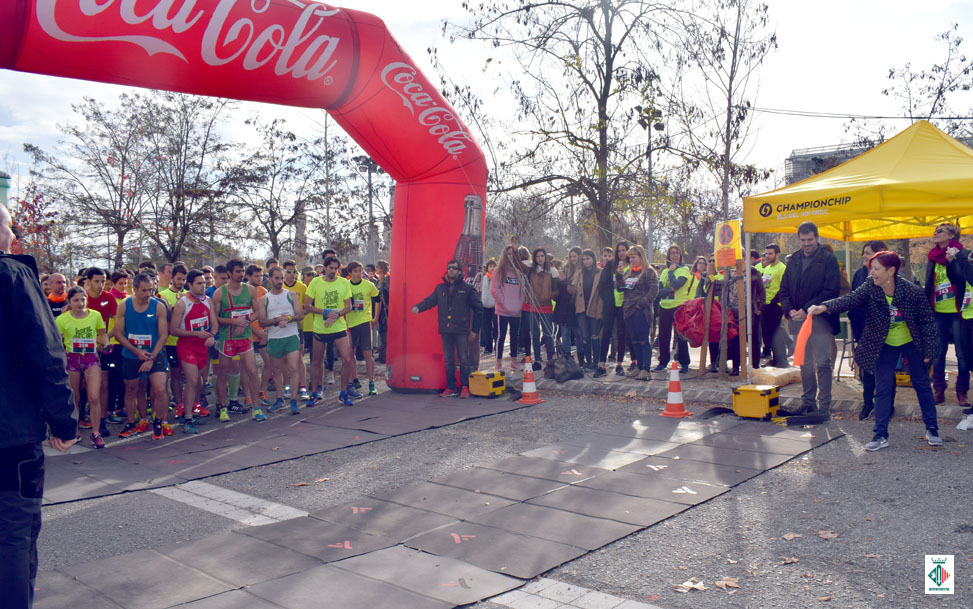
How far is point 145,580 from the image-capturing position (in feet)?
14.0

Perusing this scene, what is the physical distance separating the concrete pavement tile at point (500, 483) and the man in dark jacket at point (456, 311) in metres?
3.86

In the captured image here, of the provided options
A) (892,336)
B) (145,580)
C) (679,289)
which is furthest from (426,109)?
(145,580)

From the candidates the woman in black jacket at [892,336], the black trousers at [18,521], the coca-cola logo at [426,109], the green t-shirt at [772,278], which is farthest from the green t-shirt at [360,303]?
the black trousers at [18,521]

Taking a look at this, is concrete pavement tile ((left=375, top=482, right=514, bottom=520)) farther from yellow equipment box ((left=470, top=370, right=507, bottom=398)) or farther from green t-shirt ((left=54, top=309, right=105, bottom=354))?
green t-shirt ((left=54, top=309, right=105, bottom=354))

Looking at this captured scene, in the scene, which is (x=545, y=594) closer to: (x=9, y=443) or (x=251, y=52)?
(x=9, y=443)

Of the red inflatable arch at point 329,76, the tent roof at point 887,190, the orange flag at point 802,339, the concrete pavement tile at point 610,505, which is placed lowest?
the concrete pavement tile at point 610,505

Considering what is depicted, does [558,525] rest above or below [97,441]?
below

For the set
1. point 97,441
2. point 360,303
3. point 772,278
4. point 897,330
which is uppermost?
point 772,278

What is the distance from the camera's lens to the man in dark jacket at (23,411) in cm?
321

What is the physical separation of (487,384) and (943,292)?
5.77 metres

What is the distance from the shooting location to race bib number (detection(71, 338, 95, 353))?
27.5 feet

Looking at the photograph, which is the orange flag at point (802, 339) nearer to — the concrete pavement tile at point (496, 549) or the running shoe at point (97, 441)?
the concrete pavement tile at point (496, 549)

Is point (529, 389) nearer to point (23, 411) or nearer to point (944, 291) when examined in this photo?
point (944, 291)

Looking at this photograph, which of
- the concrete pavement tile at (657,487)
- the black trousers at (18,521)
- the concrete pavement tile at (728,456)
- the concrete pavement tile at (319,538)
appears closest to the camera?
the black trousers at (18,521)
